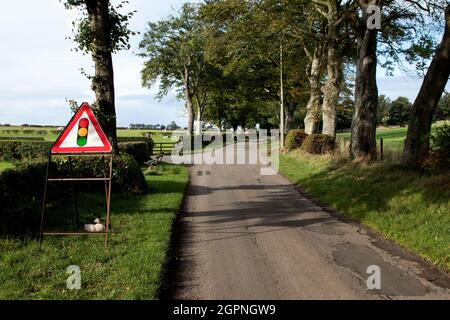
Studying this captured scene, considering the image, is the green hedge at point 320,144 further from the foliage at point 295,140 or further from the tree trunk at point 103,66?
the tree trunk at point 103,66

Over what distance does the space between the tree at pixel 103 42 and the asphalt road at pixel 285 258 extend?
4745 mm

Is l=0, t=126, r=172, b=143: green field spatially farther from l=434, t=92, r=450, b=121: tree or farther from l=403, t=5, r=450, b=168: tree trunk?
l=434, t=92, r=450, b=121: tree

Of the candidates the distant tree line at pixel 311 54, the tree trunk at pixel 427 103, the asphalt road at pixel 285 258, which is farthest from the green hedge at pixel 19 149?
the tree trunk at pixel 427 103

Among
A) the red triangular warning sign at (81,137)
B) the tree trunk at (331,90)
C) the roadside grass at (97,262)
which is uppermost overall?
the tree trunk at (331,90)

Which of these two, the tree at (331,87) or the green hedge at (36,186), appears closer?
the green hedge at (36,186)

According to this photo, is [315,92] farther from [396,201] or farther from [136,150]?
[396,201]

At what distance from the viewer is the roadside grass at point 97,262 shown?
5727mm

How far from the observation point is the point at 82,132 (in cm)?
822

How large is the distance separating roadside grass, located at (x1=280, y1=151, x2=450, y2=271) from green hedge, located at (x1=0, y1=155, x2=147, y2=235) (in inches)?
253

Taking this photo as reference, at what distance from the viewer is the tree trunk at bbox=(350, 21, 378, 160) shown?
58.9ft

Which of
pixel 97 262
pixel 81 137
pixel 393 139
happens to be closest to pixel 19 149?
pixel 81 137
